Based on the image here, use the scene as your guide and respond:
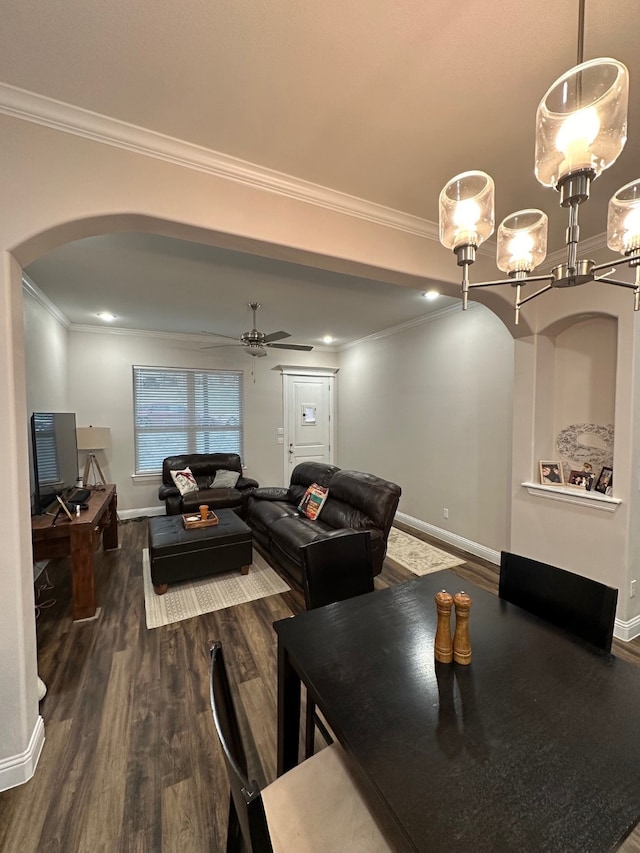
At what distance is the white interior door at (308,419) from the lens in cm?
644

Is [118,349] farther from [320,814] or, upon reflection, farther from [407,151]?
[320,814]

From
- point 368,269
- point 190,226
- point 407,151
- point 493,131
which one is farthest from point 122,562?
point 493,131

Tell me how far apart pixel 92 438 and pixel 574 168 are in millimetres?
5218

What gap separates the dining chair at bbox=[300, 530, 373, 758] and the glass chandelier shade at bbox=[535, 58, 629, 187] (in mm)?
1685

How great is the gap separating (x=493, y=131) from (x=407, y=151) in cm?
37

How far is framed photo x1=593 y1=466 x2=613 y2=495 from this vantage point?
2.60 meters

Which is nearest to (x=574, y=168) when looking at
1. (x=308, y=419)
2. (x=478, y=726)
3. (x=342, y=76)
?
(x=342, y=76)

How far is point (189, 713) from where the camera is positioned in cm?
186

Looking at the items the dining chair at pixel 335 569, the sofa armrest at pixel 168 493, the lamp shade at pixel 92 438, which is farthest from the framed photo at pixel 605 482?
the lamp shade at pixel 92 438

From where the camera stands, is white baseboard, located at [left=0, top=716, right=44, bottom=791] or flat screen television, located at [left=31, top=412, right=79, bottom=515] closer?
white baseboard, located at [left=0, top=716, right=44, bottom=791]

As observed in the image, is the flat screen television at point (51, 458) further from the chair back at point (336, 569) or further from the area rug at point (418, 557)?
the area rug at point (418, 557)

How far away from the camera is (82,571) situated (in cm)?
267

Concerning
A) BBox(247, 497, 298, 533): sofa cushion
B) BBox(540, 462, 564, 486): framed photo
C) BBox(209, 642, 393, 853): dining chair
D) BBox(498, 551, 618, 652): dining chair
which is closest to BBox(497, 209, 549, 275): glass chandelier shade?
BBox(498, 551, 618, 652): dining chair

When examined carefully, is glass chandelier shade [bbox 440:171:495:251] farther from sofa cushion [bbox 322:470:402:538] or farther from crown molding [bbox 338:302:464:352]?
crown molding [bbox 338:302:464:352]
